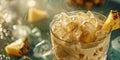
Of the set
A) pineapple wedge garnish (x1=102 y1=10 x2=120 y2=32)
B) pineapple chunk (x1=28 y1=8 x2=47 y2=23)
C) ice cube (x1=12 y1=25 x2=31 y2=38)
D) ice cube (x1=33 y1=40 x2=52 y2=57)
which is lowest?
ice cube (x1=33 y1=40 x2=52 y2=57)

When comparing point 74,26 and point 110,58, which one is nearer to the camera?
point 74,26

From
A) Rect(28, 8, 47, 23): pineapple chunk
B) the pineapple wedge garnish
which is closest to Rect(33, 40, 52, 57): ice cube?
Rect(28, 8, 47, 23): pineapple chunk

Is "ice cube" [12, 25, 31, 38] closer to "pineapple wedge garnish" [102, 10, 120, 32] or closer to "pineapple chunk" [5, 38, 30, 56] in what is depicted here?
"pineapple chunk" [5, 38, 30, 56]

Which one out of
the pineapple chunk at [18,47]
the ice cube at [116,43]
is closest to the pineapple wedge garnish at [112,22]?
the ice cube at [116,43]

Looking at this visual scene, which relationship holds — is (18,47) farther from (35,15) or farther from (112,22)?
(112,22)

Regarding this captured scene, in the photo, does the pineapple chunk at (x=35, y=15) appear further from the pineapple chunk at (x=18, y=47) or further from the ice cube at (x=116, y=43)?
the ice cube at (x=116, y=43)

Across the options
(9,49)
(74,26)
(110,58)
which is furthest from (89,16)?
(9,49)

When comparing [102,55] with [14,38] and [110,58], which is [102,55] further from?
[14,38]

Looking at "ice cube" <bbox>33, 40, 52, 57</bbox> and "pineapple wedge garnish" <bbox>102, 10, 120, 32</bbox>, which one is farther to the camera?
"ice cube" <bbox>33, 40, 52, 57</bbox>
